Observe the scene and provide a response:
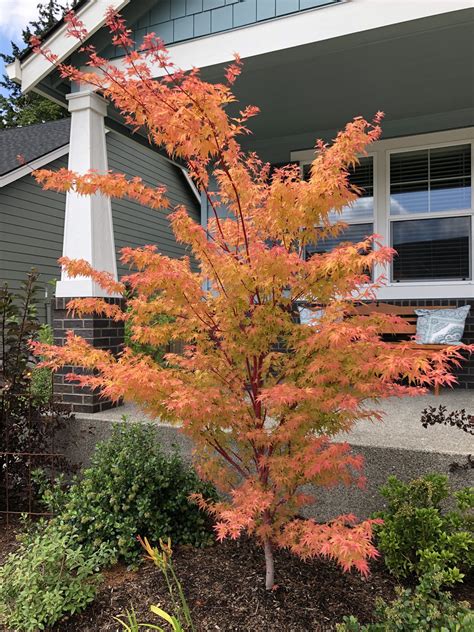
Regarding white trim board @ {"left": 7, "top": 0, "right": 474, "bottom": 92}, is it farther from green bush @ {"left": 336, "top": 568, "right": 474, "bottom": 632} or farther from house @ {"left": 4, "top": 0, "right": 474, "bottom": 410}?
→ green bush @ {"left": 336, "top": 568, "right": 474, "bottom": 632}

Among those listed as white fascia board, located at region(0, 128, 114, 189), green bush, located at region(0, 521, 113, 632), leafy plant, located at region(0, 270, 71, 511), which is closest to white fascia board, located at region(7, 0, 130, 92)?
leafy plant, located at region(0, 270, 71, 511)

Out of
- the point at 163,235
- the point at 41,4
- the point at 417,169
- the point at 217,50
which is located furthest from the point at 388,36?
the point at 41,4

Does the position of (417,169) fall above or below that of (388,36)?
below

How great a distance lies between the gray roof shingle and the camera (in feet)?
29.1

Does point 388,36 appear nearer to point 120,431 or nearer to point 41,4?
point 120,431

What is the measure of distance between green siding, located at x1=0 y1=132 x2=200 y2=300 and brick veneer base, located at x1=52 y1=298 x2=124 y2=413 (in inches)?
145

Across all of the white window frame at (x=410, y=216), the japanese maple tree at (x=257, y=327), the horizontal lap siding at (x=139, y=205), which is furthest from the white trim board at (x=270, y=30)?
the horizontal lap siding at (x=139, y=205)

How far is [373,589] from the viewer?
2.39 meters

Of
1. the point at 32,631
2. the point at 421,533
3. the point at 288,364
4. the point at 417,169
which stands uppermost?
the point at 417,169

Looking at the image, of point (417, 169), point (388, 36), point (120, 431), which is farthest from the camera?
point (417, 169)

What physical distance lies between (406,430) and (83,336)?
9.00 ft

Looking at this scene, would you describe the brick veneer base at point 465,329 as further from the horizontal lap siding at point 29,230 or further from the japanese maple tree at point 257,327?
the horizontal lap siding at point 29,230

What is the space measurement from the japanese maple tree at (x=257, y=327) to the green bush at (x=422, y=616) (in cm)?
22

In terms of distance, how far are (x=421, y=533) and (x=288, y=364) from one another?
1163 millimetres
